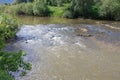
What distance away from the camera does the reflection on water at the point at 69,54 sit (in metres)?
32.0

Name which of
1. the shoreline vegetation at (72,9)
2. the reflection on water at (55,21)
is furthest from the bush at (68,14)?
the reflection on water at (55,21)

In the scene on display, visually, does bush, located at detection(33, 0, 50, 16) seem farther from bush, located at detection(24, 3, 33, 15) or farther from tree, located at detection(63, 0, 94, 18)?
tree, located at detection(63, 0, 94, 18)

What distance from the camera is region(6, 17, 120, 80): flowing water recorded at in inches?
1271

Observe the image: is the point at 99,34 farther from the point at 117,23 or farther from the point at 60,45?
the point at 117,23

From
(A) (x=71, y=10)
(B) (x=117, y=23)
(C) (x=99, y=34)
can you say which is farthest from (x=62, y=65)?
(A) (x=71, y=10)

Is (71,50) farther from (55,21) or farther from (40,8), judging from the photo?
(40,8)

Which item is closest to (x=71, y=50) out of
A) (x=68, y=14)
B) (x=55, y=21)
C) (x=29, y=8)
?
(x=55, y=21)

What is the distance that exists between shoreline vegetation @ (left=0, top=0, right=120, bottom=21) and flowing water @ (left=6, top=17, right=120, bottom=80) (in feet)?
22.1

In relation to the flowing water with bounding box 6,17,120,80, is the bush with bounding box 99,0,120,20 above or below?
above

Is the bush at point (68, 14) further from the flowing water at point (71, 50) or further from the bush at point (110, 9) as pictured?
the flowing water at point (71, 50)

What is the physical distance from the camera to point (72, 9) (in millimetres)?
70438

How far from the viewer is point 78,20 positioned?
68000 mm

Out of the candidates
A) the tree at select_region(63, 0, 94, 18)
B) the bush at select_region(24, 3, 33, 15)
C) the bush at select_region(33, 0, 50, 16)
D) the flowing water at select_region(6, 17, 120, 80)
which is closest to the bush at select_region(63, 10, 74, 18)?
the tree at select_region(63, 0, 94, 18)

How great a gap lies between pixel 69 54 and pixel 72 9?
3283cm
